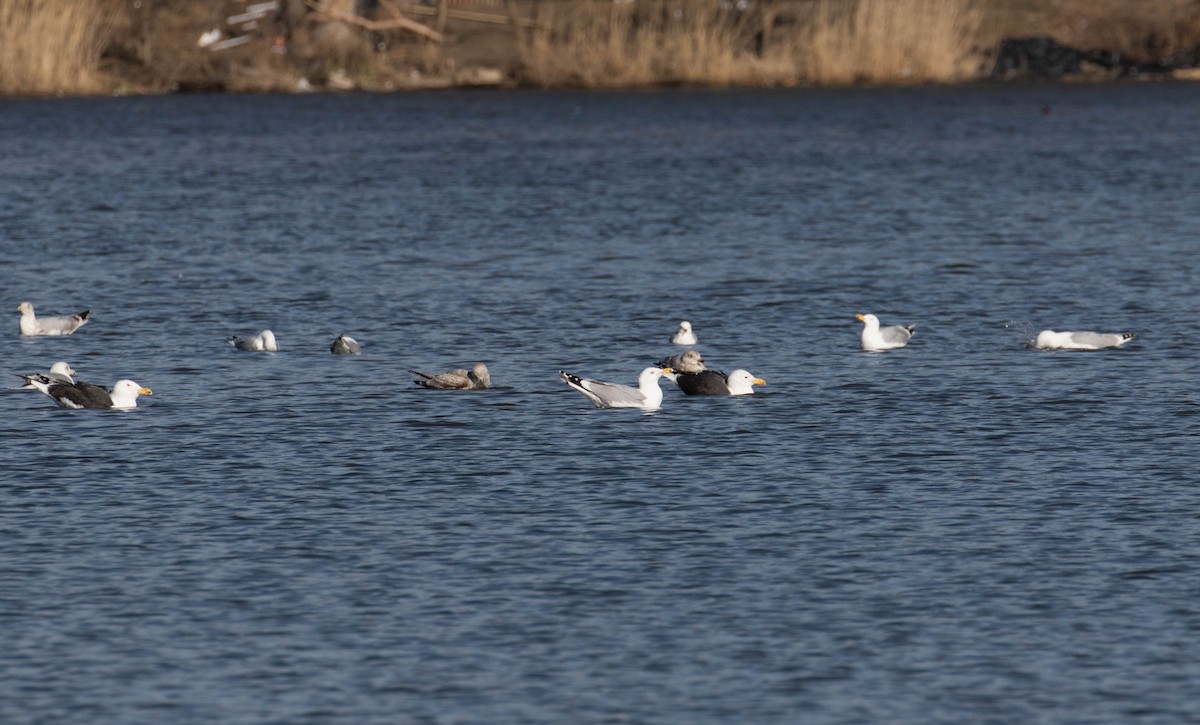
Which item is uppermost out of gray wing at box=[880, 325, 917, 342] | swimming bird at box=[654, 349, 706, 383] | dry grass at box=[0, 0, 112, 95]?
dry grass at box=[0, 0, 112, 95]

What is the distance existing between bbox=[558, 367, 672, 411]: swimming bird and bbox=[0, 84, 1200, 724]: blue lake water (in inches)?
11.3

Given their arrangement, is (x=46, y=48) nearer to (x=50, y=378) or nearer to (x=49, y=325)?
(x=49, y=325)

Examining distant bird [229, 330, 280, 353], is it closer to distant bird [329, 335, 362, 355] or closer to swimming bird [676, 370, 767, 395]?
distant bird [329, 335, 362, 355]

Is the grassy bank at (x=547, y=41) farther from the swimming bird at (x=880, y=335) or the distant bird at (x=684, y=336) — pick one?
the distant bird at (x=684, y=336)

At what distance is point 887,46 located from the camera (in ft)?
215

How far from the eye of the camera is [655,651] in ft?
40.5

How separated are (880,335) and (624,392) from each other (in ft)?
15.1

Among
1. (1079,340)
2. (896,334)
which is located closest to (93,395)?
(896,334)

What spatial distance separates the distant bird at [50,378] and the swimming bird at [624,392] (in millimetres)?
5117

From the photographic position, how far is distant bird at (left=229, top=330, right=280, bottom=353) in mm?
23355

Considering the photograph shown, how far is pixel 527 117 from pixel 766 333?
3909 cm

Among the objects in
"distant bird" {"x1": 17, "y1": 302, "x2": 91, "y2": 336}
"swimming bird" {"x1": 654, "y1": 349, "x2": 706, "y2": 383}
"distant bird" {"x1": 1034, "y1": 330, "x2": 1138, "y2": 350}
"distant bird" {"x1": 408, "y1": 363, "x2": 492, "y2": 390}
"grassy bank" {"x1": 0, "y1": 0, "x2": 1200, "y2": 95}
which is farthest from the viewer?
"grassy bank" {"x1": 0, "y1": 0, "x2": 1200, "y2": 95}

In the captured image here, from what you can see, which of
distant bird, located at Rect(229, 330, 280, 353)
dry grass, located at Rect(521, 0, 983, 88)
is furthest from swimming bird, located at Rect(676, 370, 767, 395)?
dry grass, located at Rect(521, 0, 983, 88)

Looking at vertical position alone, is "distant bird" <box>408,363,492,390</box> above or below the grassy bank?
below
